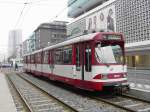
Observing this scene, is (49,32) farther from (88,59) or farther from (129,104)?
(129,104)

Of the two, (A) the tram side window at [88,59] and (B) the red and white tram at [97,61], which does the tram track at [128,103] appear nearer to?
(B) the red and white tram at [97,61]

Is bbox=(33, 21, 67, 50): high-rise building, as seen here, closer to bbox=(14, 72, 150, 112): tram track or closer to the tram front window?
the tram front window

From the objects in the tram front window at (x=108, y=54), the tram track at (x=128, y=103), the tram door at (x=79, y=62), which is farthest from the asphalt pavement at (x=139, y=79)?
the tram door at (x=79, y=62)

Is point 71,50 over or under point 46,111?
over

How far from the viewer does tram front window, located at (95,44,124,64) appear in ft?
41.7

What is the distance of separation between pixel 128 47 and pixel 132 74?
43.8 meters

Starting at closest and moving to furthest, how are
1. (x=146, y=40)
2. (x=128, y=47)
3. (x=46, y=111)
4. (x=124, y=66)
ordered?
(x=46, y=111)
(x=124, y=66)
(x=146, y=40)
(x=128, y=47)

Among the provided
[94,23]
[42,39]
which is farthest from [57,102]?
[42,39]

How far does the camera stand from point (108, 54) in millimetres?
12883

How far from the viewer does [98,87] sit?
1230cm

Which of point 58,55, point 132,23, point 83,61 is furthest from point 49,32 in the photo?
point 83,61

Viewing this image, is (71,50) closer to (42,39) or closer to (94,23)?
(94,23)

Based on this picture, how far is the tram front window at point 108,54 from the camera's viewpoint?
1271 cm

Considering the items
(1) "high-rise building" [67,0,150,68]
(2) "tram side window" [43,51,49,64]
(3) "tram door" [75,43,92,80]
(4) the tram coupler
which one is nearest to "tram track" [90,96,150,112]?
(4) the tram coupler
